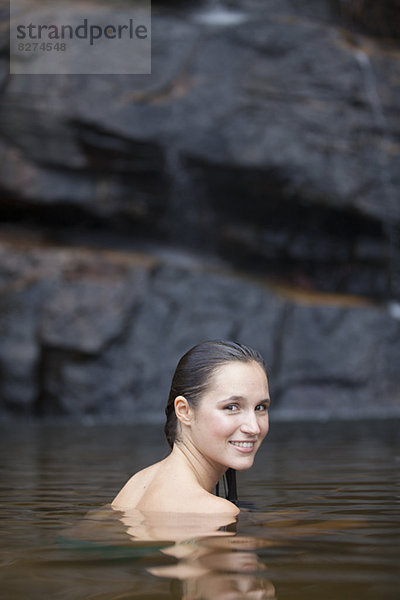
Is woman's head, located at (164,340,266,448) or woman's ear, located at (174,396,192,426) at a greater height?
woman's head, located at (164,340,266,448)

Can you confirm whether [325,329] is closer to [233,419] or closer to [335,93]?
[335,93]

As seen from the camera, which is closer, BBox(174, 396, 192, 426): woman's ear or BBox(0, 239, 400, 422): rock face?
BBox(174, 396, 192, 426): woman's ear

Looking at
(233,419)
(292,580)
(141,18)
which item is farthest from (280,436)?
(141,18)

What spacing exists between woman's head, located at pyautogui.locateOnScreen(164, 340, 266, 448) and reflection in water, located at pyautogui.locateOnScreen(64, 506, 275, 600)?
1.40 feet

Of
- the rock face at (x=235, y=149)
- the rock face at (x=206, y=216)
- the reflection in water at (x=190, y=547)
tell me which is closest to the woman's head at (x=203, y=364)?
the reflection in water at (x=190, y=547)

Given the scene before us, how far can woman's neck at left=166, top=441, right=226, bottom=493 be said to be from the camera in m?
2.93

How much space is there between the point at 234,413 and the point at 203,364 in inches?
8.0

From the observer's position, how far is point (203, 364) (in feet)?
9.45

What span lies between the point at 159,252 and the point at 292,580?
13507 mm

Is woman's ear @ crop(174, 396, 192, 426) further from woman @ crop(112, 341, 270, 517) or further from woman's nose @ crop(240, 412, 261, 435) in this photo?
woman's nose @ crop(240, 412, 261, 435)

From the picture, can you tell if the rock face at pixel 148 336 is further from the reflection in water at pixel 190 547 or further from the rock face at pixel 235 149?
the reflection in water at pixel 190 547

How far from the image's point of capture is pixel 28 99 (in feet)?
47.5

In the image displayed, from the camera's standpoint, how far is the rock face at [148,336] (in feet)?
43.4

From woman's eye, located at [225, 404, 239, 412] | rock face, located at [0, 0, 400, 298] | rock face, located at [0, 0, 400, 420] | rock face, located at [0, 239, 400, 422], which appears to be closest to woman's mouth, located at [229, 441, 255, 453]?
woman's eye, located at [225, 404, 239, 412]
